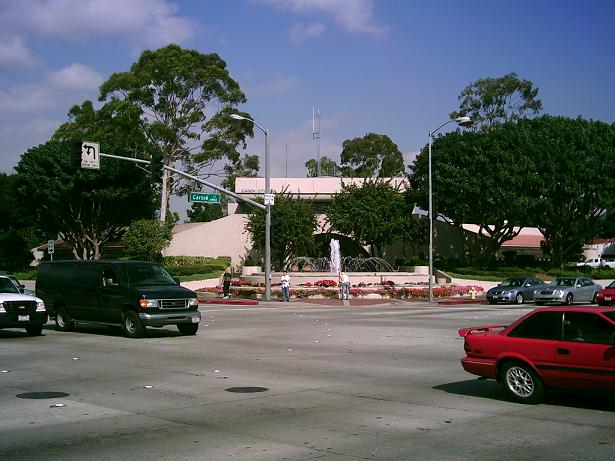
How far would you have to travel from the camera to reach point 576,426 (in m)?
9.11

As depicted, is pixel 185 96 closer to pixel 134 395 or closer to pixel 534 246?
pixel 534 246

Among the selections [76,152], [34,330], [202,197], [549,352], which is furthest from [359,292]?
[549,352]

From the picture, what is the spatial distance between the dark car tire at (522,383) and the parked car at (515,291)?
30.8m

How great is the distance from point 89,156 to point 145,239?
1075 inches

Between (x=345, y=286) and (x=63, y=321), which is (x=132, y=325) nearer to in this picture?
(x=63, y=321)

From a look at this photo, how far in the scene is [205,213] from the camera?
116375 millimetres

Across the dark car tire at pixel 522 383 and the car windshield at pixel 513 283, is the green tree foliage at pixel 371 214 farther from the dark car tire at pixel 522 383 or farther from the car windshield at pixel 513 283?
the dark car tire at pixel 522 383

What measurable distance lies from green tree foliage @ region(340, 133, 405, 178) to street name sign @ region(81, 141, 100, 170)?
67227mm

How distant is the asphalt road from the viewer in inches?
316

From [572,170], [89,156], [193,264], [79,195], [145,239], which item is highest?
[572,170]

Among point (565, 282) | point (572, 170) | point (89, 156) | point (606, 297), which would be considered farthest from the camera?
point (572, 170)

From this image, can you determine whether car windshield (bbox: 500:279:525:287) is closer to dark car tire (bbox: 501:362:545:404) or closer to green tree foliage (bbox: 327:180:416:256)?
green tree foliage (bbox: 327:180:416:256)

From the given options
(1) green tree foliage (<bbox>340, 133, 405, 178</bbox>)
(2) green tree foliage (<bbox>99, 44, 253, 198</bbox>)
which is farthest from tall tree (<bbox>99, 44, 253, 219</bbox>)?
(1) green tree foliage (<bbox>340, 133, 405, 178</bbox>)

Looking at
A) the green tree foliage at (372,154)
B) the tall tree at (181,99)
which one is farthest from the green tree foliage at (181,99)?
the green tree foliage at (372,154)
